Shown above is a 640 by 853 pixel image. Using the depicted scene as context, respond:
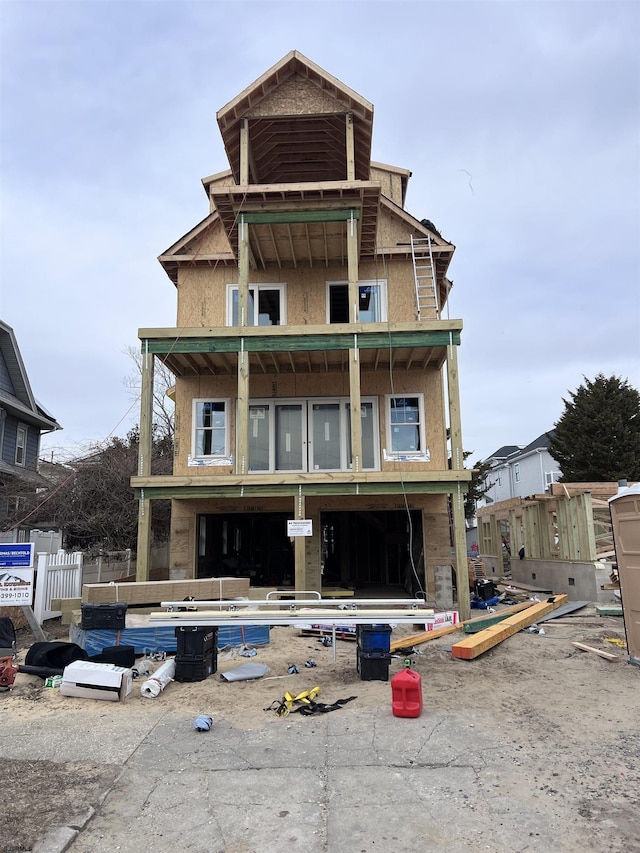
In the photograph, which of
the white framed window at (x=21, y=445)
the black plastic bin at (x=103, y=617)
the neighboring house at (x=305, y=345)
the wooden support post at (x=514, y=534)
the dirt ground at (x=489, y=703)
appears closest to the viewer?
the dirt ground at (x=489, y=703)

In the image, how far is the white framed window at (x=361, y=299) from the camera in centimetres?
1873

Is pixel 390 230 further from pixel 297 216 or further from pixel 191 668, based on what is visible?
pixel 191 668

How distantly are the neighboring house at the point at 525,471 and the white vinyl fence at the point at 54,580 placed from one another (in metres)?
28.2

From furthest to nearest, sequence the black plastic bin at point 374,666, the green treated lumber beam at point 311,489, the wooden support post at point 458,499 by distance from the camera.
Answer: the green treated lumber beam at point 311,489 → the wooden support post at point 458,499 → the black plastic bin at point 374,666

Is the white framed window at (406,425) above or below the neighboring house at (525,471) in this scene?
below

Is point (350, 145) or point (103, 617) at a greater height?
point (350, 145)

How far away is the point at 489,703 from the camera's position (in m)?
7.65

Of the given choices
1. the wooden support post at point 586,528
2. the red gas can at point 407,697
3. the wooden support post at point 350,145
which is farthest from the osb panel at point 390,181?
the red gas can at point 407,697

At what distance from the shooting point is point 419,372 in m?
18.3

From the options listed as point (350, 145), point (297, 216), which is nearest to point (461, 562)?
point (297, 216)

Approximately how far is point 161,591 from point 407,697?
24.0 ft

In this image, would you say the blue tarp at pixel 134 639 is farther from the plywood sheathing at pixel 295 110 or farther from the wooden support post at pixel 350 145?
the plywood sheathing at pixel 295 110

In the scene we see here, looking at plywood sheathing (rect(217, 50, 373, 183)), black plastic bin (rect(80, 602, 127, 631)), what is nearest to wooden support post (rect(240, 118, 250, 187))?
plywood sheathing (rect(217, 50, 373, 183))

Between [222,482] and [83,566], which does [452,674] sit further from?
[83,566]
